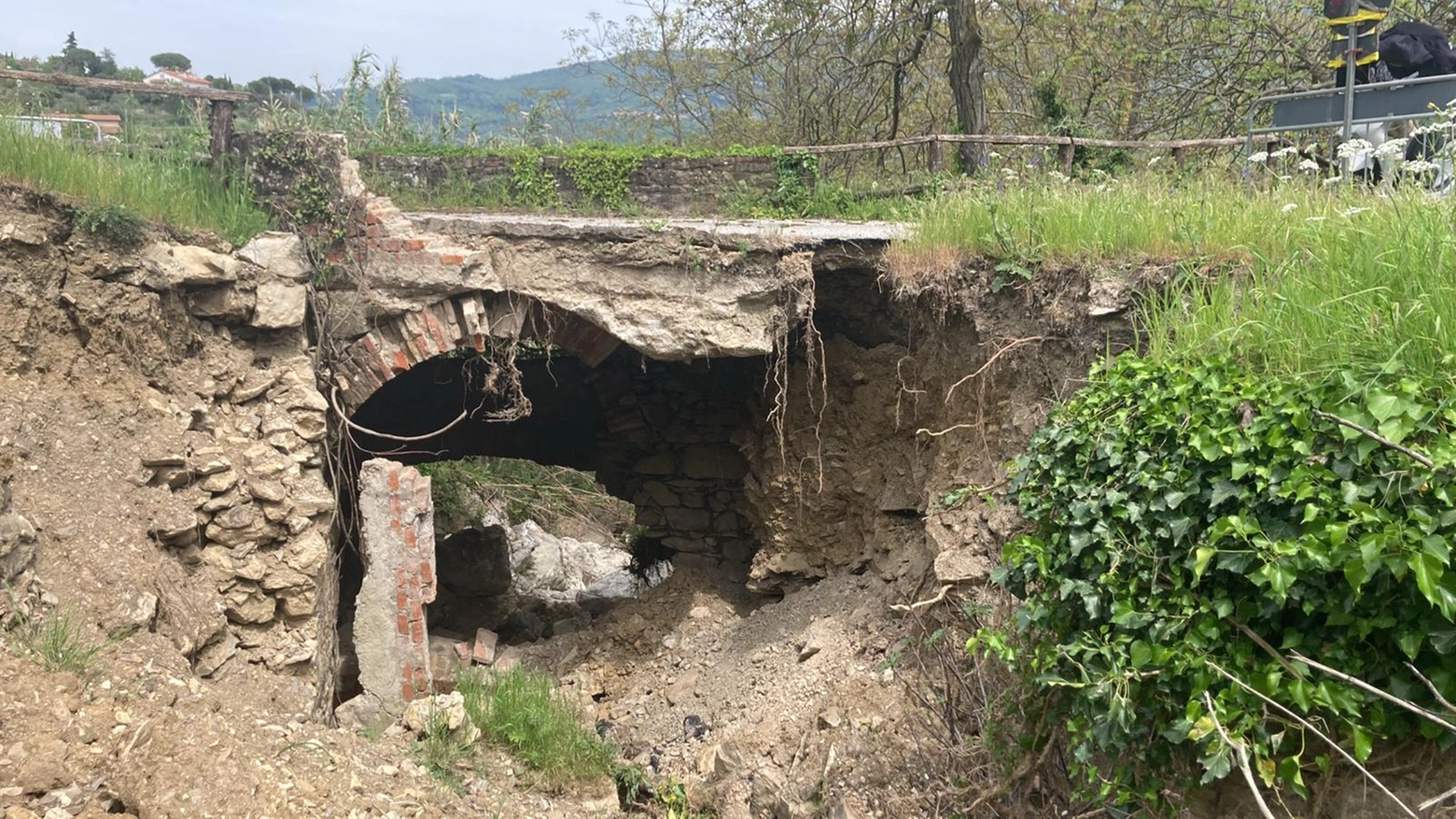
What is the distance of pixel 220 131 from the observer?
687 cm

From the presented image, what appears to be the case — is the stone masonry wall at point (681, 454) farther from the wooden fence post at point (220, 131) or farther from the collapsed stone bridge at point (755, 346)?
the wooden fence post at point (220, 131)

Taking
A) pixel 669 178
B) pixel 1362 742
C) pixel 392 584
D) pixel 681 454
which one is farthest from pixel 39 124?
pixel 1362 742

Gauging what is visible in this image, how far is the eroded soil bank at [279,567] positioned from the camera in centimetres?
421

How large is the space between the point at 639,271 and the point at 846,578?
2542 mm

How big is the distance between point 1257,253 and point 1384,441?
1875 mm

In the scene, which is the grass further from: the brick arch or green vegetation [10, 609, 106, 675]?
green vegetation [10, 609, 106, 675]

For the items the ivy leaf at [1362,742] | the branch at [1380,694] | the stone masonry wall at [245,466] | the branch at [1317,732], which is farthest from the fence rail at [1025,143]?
the ivy leaf at [1362,742]

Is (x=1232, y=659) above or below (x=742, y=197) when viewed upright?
below

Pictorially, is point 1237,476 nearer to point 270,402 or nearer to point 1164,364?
point 1164,364

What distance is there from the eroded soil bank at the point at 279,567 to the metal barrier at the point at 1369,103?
2.37m

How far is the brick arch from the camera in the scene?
6.88 m

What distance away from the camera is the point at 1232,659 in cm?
315

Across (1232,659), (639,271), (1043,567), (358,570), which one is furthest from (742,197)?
(1232,659)

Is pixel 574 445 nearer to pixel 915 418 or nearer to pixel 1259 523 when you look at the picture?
pixel 915 418
